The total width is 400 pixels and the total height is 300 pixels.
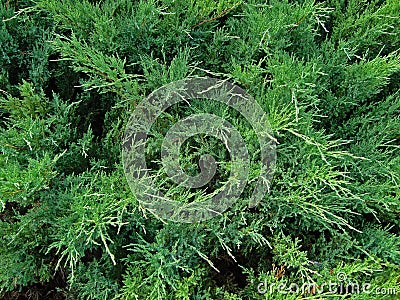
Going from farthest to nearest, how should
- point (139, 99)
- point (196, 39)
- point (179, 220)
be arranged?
1. point (196, 39)
2. point (139, 99)
3. point (179, 220)

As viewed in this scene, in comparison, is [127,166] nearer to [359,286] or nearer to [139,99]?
[139,99]

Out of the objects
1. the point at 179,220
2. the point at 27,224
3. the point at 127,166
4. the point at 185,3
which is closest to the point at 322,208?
the point at 179,220

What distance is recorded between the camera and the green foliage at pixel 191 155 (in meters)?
1.64

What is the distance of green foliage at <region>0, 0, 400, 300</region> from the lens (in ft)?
5.40

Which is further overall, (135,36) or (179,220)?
(135,36)

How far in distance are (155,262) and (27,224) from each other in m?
0.61

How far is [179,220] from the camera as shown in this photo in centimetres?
164

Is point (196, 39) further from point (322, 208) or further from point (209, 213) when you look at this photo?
point (322, 208)

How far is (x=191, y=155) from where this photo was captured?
1700 millimetres

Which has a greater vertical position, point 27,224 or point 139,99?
point 139,99

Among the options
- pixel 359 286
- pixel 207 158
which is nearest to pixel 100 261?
pixel 207 158

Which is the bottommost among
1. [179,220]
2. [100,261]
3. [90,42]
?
[100,261]

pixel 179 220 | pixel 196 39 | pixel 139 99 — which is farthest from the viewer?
pixel 196 39

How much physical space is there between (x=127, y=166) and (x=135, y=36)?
2.07ft
